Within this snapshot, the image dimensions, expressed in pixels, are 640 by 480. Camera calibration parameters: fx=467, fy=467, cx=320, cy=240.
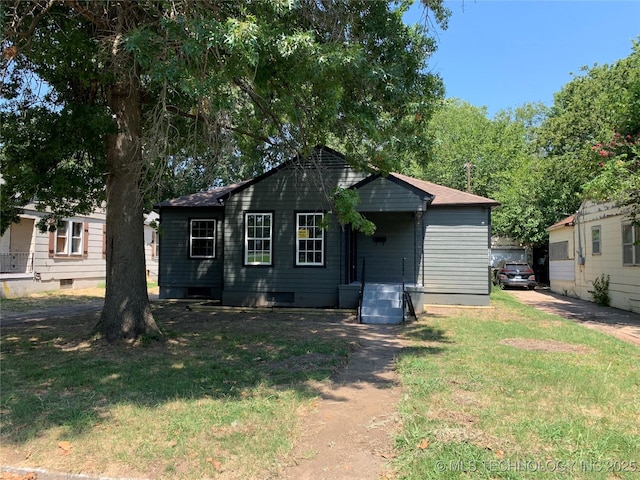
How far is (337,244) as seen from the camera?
46.5 feet

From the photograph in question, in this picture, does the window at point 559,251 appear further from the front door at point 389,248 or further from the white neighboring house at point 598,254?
the front door at point 389,248

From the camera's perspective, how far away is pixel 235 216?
15.0 m

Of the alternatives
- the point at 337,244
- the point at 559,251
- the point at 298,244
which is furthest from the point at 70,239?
the point at 559,251

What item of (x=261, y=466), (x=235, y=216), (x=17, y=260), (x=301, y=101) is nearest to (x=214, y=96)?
(x=301, y=101)

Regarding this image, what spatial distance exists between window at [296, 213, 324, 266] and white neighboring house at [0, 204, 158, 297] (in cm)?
883

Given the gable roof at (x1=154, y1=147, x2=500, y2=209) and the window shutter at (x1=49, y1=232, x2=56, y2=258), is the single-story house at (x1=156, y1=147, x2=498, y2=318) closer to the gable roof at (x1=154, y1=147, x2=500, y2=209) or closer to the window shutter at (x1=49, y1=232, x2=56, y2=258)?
the gable roof at (x1=154, y1=147, x2=500, y2=209)

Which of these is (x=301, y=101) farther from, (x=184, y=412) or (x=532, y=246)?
(x=532, y=246)

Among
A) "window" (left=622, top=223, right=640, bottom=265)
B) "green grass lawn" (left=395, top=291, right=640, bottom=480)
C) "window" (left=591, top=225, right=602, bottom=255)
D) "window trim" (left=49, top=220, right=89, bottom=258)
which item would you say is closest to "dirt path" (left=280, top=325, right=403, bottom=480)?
"green grass lawn" (left=395, top=291, right=640, bottom=480)

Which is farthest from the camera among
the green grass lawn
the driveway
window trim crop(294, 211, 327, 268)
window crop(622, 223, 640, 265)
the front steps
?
window trim crop(294, 211, 327, 268)

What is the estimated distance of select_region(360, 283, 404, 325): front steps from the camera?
39.1 feet

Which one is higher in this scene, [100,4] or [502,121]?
[502,121]

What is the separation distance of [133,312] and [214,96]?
4.44 metres

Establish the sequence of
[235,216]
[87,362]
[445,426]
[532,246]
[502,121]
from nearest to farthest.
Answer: [445,426], [87,362], [235,216], [532,246], [502,121]

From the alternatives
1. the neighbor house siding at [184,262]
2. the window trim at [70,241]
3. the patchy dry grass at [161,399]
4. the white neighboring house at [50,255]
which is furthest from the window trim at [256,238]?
the window trim at [70,241]
